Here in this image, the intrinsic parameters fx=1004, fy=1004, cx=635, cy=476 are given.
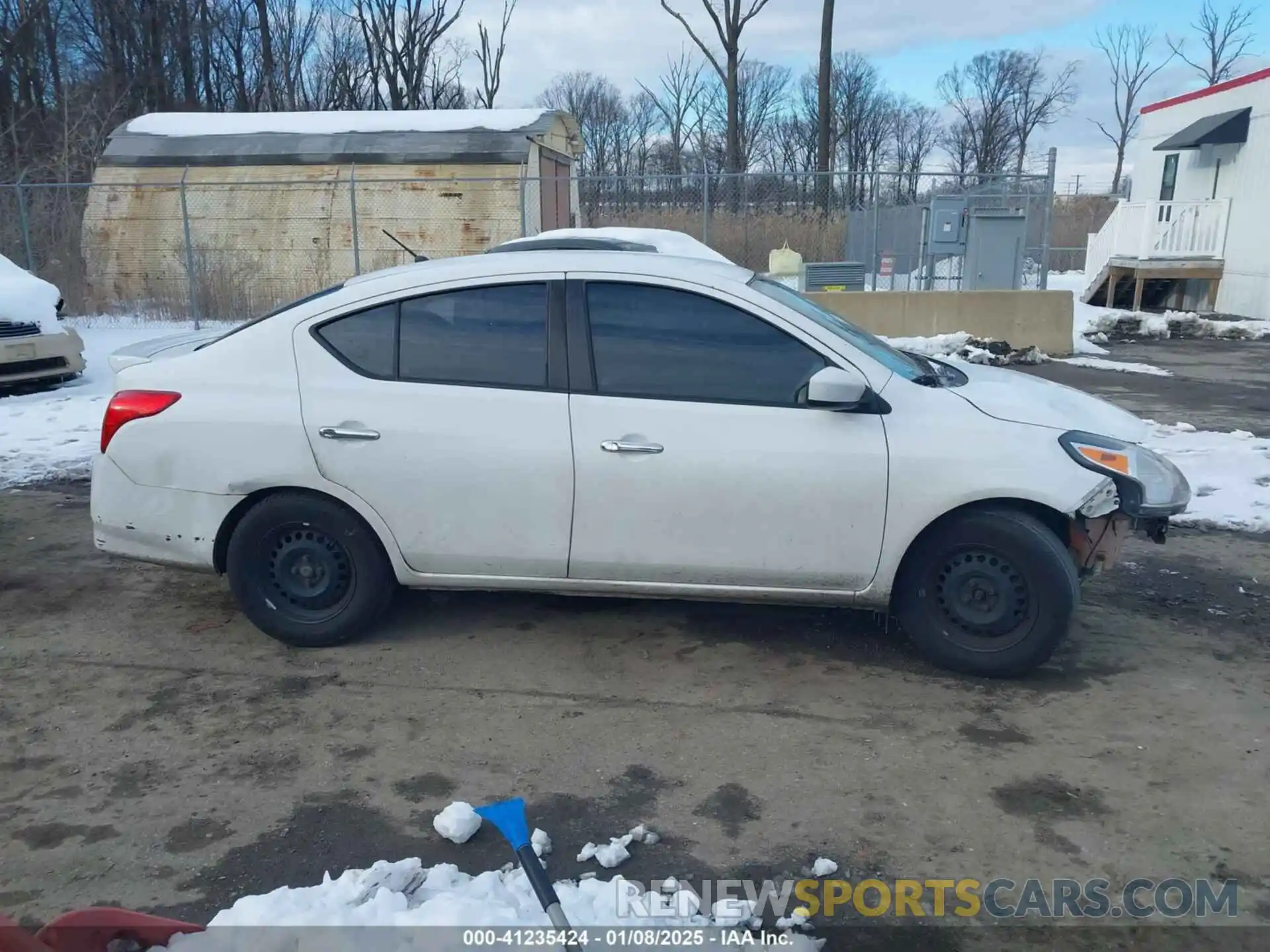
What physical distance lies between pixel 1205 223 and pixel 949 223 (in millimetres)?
8038

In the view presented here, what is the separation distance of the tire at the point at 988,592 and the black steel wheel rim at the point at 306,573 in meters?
2.41

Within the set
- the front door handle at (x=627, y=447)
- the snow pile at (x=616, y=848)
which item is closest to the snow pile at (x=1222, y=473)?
the front door handle at (x=627, y=447)

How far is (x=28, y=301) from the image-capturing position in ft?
32.5

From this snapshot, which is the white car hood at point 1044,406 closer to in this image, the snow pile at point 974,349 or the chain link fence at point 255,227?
the snow pile at point 974,349

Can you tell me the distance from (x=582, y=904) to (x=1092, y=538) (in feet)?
8.65

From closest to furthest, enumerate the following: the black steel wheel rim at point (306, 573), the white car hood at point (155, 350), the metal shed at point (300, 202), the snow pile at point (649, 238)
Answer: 1. the black steel wheel rim at point (306, 573)
2. the white car hood at point (155, 350)
3. the snow pile at point (649, 238)
4. the metal shed at point (300, 202)

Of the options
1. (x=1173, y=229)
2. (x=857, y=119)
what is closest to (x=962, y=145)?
(x=857, y=119)

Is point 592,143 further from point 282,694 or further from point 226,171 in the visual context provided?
point 282,694

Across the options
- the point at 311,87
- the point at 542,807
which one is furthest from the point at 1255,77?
the point at 311,87

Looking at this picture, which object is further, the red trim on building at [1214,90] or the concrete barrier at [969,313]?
the red trim on building at [1214,90]

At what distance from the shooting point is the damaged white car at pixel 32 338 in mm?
9695

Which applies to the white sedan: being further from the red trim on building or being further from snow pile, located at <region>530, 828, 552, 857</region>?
the red trim on building

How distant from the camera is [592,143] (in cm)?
5500

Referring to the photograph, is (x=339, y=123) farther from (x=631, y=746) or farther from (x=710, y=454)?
(x=631, y=746)
